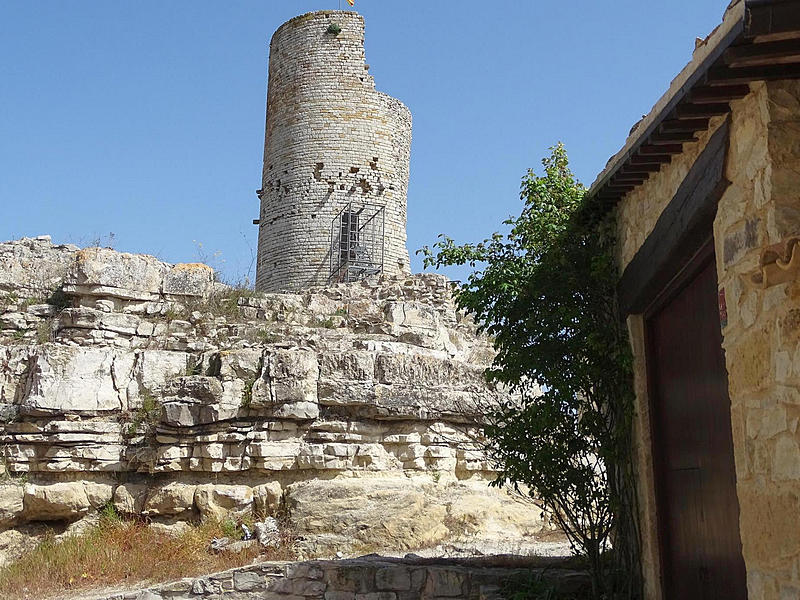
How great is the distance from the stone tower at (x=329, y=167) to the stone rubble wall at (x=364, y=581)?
13.7 m

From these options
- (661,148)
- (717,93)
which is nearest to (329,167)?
(661,148)

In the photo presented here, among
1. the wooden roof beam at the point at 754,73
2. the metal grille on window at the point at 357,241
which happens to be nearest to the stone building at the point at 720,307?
the wooden roof beam at the point at 754,73

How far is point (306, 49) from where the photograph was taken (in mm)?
22016

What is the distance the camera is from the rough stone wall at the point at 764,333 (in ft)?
11.5

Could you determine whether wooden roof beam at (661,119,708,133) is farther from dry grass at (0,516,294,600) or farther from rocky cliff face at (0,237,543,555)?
dry grass at (0,516,294,600)

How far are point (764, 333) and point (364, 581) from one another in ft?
15.2

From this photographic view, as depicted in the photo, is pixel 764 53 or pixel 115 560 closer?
pixel 764 53

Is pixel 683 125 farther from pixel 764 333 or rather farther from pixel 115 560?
pixel 115 560

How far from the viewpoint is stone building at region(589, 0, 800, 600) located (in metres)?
3.54

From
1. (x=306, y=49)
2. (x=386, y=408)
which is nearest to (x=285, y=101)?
(x=306, y=49)

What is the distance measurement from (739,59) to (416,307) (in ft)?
31.1

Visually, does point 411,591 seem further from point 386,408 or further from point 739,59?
point 739,59

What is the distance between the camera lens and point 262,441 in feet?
30.8

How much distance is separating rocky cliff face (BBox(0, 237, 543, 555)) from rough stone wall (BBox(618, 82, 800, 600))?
192 inches
